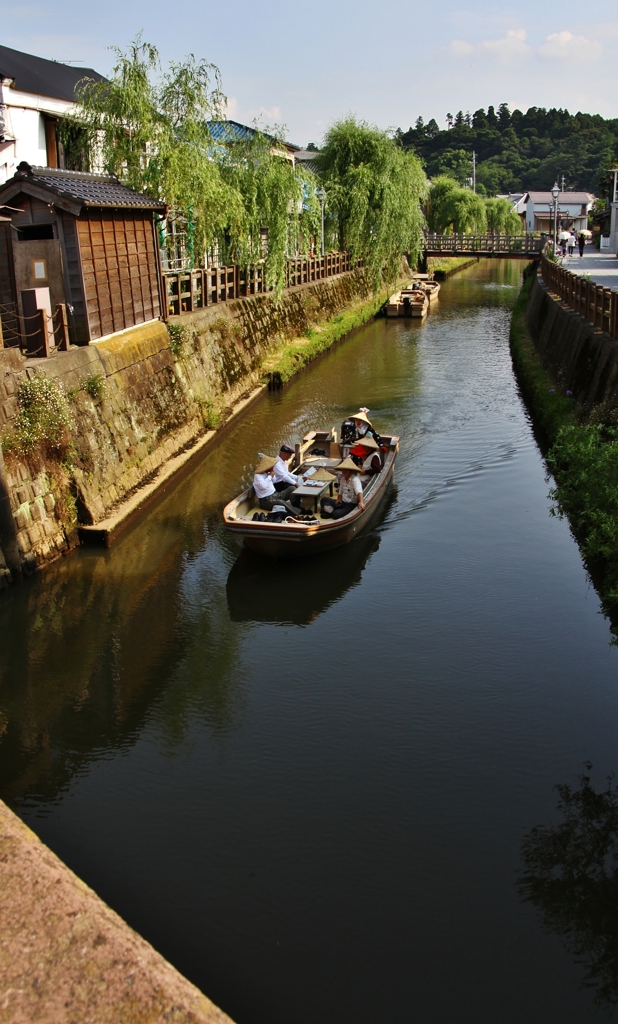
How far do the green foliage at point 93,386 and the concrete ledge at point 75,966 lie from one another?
10.4 m

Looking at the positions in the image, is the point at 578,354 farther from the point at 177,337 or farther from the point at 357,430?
the point at 177,337

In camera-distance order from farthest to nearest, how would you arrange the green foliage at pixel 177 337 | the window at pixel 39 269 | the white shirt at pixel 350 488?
the green foliage at pixel 177 337, the window at pixel 39 269, the white shirt at pixel 350 488

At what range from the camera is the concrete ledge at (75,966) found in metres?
4.77

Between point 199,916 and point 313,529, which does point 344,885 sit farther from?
point 313,529

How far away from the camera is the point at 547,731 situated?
8977 mm

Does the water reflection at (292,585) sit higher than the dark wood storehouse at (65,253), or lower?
lower

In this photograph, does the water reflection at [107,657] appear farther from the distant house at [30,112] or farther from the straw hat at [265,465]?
the distant house at [30,112]

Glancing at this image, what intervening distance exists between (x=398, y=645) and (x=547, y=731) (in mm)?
2414

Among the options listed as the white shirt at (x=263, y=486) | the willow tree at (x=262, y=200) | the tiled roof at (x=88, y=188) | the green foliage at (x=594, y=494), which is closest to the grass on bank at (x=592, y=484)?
the green foliage at (x=594, y=494)

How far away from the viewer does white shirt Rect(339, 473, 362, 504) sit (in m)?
13.6

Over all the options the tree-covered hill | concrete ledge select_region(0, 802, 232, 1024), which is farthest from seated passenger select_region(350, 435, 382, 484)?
the tree-covered hill

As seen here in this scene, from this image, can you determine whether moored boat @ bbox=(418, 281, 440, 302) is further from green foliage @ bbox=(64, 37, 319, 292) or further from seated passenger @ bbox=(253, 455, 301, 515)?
seated passenger @ bbox=(253, 455, 301, 515)

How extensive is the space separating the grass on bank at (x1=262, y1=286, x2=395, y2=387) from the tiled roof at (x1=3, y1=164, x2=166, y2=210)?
23.2 feet

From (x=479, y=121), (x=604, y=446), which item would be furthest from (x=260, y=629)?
(x=479, y=121)
